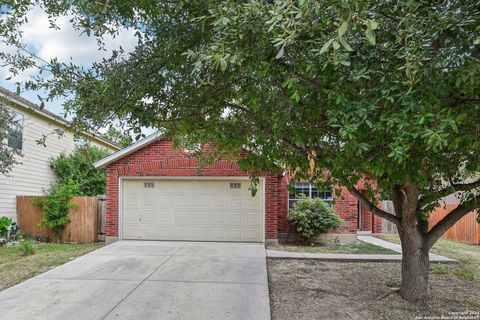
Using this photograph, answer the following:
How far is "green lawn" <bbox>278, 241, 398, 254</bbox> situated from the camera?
10.7 m

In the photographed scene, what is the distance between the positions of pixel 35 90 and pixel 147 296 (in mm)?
3554

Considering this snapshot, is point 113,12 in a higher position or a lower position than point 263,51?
higher

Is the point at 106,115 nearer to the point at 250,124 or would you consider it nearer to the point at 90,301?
the point at 250,124

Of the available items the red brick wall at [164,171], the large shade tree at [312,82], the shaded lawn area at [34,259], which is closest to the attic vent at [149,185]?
the red brick wall at [164,171]

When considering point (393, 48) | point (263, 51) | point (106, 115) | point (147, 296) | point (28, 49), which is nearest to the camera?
point (393, 48)

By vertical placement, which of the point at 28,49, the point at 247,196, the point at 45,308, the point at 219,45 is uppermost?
the point at 28,49

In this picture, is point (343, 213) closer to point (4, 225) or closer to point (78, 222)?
point (78, 222)

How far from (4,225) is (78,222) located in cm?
215

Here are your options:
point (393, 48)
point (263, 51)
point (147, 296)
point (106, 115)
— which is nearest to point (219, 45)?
point (263, 51)

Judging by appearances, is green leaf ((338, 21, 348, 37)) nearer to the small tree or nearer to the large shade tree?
the large shade tree

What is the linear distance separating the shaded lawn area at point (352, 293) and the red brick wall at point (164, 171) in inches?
119

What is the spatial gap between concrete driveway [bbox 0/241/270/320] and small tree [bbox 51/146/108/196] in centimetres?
691

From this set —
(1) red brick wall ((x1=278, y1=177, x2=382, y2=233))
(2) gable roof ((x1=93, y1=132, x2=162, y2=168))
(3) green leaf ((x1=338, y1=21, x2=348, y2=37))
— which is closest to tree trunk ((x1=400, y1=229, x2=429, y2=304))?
(3) green leaf ((x1=338, y1=21, x2=348, y2=37))

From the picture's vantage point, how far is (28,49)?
194 inches
